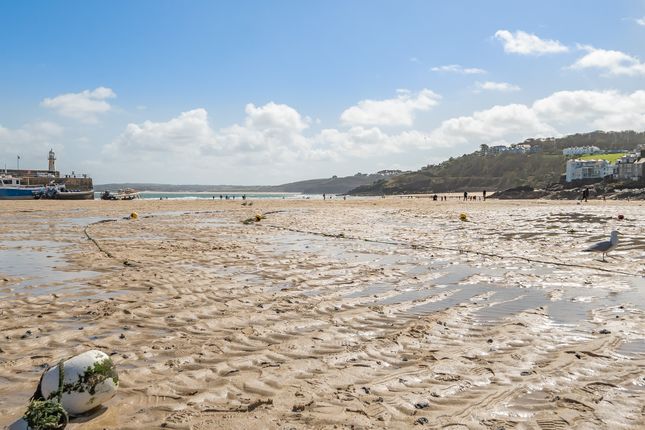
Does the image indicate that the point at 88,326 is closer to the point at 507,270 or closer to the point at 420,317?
the point at 420,317

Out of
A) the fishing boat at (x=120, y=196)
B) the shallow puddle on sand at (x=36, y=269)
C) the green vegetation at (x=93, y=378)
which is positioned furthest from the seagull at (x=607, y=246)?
the fishing boat at (x=120, y=196)

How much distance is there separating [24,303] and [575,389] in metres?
9.96

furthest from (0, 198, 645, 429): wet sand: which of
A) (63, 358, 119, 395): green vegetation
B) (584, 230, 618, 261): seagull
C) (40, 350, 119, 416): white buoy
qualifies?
(584, 230, 618, 261): seagull

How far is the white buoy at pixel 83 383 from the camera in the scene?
4.38 meters

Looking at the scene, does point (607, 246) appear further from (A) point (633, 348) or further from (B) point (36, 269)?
(B) point (36, 269)

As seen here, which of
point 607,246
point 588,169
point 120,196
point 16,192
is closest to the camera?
point 607,246

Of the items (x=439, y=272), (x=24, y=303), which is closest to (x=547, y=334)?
(x=439, y=272)

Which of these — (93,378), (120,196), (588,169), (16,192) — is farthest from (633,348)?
(588,169)

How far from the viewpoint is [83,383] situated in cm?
443

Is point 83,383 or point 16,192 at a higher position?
point 16,192

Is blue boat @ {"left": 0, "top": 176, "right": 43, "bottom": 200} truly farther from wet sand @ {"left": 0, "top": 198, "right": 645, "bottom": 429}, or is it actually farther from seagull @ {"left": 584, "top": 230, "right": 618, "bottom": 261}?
seagull @ {"left": 584, "top": 230, "right": 618, "bottom": 261}

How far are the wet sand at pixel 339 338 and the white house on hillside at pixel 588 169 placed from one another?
152 meters

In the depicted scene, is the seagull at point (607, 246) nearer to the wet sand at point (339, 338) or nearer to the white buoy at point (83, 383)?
the wet sand at point (339, 338)

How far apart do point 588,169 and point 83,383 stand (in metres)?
169
